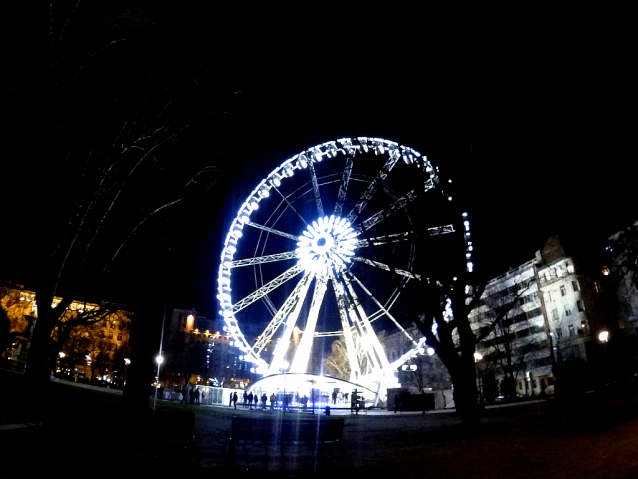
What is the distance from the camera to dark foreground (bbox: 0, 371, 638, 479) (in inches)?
302

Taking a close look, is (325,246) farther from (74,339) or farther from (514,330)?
(514,330)

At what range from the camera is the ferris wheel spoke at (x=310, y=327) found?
3020 cm

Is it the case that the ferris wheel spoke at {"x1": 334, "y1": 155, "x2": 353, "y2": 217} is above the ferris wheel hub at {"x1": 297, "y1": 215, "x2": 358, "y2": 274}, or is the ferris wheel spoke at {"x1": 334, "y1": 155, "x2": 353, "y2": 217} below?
above

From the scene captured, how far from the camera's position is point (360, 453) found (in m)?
11.4

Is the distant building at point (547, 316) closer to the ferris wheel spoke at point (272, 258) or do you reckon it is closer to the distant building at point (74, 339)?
the ferris wheel spoke at point (272, 258)

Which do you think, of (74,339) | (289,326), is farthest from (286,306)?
(74,339)

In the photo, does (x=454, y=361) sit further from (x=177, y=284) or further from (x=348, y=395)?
(x=348, y=395)

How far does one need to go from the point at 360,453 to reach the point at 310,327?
2033cm

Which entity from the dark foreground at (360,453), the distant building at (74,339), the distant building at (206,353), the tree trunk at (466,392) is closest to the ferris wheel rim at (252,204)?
the distant building at (74,339)

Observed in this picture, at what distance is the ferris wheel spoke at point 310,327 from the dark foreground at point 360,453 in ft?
51.0

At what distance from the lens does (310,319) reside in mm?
31219

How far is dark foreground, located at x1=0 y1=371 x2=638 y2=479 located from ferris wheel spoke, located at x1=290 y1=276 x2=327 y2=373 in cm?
1555

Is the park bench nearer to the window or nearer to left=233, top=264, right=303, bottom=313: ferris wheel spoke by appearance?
left=233, top=264, right=303, bottom=313: ferris wheel spoke

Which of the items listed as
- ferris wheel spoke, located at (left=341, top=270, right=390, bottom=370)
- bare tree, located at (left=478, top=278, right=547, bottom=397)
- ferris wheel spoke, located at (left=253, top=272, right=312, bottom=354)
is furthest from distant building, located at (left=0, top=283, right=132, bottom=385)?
bare tree, located at (left=478, top=278, right=547, bottom=397)
